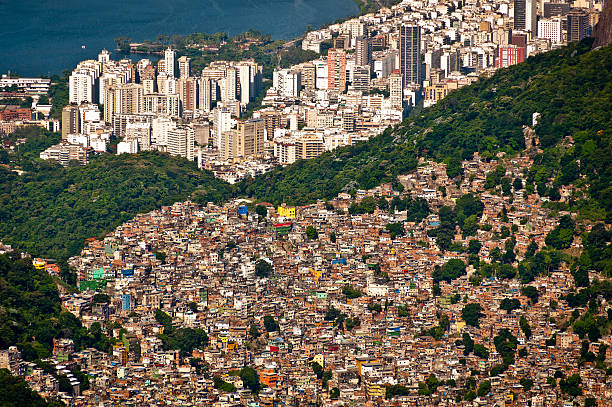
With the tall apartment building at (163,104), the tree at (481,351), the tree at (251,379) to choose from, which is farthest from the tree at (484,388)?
the tall apartment building at (163,104)

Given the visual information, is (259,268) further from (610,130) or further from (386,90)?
(386,90)

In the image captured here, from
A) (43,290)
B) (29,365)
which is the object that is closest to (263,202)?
(43,290)

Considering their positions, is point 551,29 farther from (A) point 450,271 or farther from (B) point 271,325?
(B) point 271,325

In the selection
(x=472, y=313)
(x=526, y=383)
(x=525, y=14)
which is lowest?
(x=526, y=383)

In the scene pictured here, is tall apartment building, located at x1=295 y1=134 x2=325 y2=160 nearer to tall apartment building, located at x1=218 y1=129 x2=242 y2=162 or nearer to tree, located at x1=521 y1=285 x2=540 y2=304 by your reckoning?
tall apartment building, located at x1=218 y1=129 x2=242 y2=162

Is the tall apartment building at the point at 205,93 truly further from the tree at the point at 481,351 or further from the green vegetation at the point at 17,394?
the green vegetation at the point at 17,394

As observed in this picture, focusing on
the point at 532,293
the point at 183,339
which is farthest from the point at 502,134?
the point at 183,339
